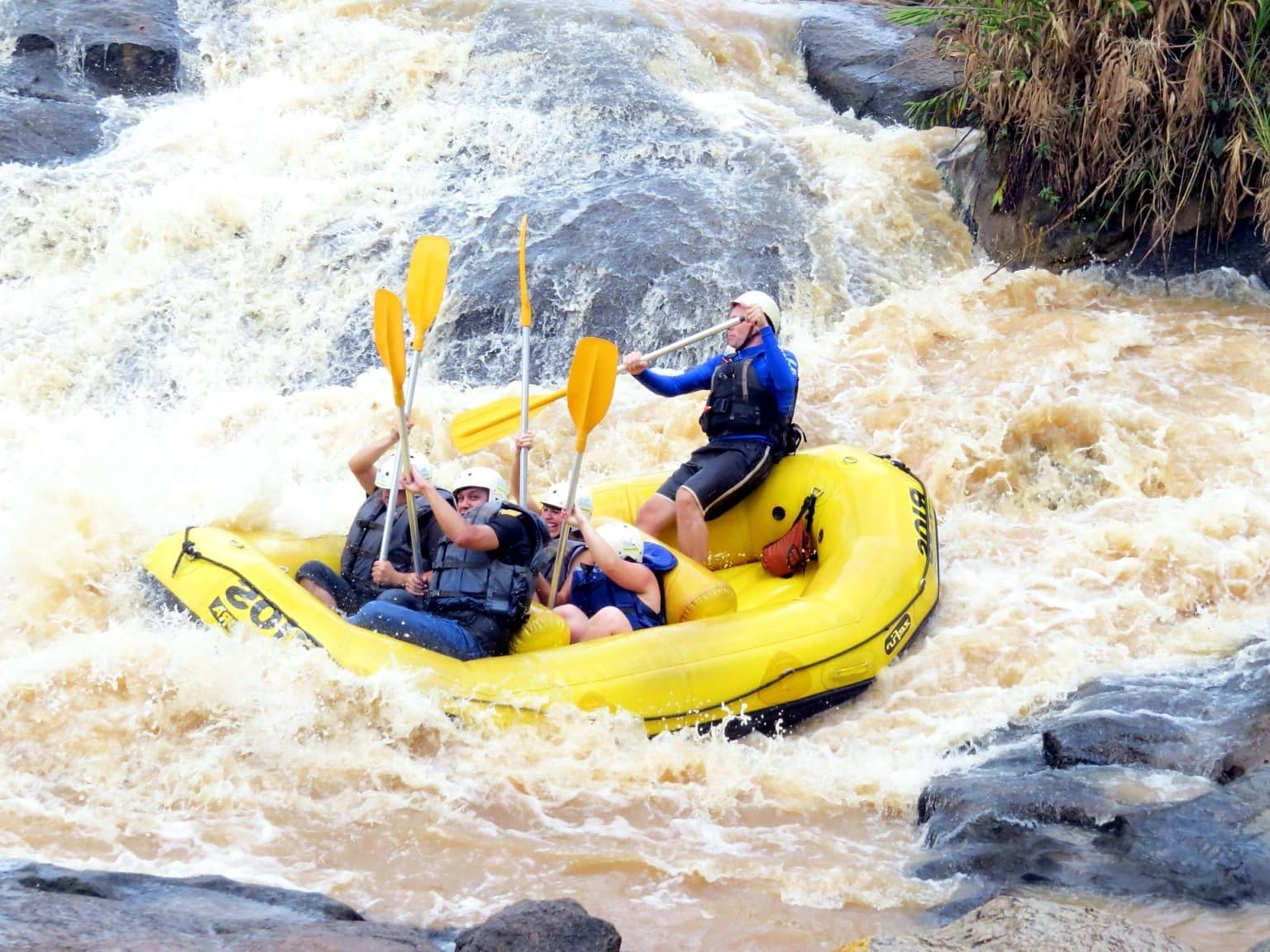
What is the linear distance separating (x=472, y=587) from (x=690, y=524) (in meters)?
1.15

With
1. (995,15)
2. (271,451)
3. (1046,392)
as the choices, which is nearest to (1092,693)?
(1046,392)

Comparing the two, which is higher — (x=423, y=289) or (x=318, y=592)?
(x=423, y=289)

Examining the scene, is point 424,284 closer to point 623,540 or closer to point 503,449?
point 623,540

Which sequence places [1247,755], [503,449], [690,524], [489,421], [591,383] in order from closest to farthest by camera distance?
[1247,755] → [591,383] → [489,421] → [690,524] → [503,449]

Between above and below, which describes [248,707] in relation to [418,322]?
below

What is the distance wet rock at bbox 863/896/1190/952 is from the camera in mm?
2584

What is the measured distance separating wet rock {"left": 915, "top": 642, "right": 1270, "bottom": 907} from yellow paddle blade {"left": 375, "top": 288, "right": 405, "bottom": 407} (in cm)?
221

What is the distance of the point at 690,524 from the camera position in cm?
537

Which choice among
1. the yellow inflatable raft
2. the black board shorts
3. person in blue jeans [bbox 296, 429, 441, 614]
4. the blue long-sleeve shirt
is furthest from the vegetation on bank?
person in blue jeans [bbox 296, 429, 441, 614]

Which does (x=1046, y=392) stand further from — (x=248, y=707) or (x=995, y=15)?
(x=248, y=707)

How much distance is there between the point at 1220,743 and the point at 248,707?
280cm

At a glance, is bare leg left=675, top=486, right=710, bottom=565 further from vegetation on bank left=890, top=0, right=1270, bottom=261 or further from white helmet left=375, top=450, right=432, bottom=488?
vegetation on bank left=890, top=0, right=1270, bottom=261

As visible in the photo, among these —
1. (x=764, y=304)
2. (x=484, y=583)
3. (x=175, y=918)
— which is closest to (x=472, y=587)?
(x=484, y=583)

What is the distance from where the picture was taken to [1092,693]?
14.5ft
